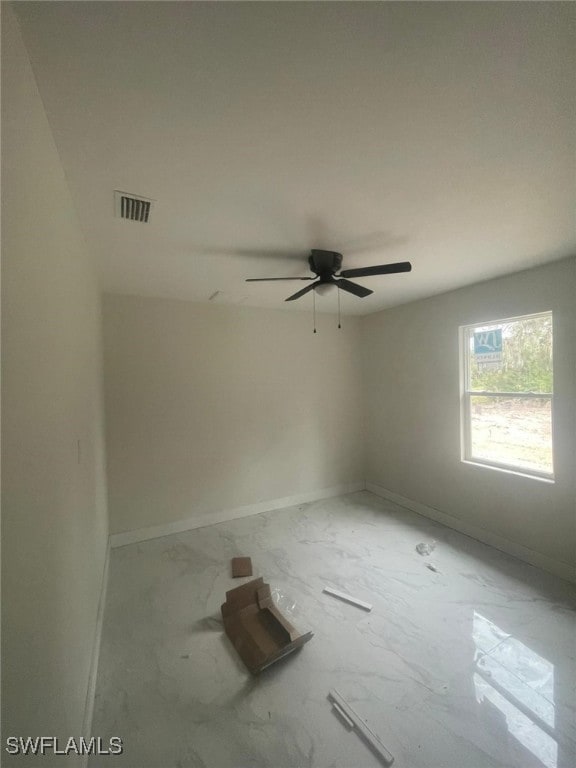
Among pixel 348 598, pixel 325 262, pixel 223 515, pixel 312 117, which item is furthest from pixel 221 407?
pixel 312 117

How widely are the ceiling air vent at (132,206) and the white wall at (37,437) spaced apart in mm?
224

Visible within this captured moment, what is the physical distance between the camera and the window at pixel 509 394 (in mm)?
2486

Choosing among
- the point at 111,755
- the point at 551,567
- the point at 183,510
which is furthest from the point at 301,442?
the point at 111,755

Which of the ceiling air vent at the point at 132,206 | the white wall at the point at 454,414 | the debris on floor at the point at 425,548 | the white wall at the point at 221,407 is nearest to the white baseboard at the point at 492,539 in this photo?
the white wall at the point at 454,414

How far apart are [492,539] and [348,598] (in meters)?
1.63

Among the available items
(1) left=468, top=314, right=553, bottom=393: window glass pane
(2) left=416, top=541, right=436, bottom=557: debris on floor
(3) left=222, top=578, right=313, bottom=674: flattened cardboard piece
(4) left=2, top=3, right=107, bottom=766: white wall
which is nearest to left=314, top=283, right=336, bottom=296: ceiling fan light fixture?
(4) left=2, top=3, right=107, bottom=766: white wall

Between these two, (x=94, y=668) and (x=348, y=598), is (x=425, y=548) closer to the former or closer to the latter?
(x=348, y=598)

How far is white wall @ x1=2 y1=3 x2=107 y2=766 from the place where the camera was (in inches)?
26.1

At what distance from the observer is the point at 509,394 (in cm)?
271

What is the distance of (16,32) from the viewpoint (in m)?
0.74

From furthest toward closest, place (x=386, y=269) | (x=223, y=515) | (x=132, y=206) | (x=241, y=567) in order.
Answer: (x=223, y=515), (x=241, y=567), (x=386, y=269), (x=132, y=206)

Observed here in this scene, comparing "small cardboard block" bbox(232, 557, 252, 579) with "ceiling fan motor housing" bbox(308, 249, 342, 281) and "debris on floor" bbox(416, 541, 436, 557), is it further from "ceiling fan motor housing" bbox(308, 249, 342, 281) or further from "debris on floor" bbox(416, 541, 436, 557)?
"ceiling fan motor housing" bbox(308, 249, 342, 281)

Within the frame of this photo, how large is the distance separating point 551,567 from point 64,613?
3319 millimetres

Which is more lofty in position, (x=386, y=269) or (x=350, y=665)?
(x=386, y=269)
